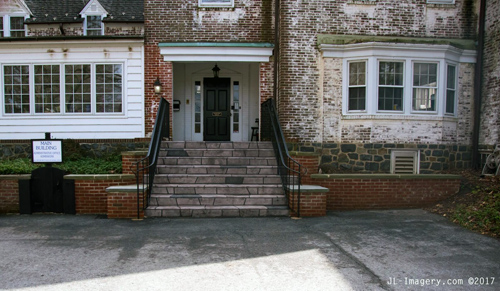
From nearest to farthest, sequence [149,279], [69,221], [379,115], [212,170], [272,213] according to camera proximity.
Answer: [149,279]
[69,221]
[272,213]
[212,170]
[379,115]

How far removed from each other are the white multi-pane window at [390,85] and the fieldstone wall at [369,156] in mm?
1153

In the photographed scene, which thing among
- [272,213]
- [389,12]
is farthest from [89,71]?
[389,12]

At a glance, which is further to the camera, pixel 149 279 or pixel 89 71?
pixel 89 71

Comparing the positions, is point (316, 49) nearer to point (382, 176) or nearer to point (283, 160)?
point (283, 160)

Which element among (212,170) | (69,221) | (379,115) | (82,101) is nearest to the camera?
(69,221)

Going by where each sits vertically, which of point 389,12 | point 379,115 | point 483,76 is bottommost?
point 379,115

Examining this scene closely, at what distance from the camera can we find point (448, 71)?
33.2 ft

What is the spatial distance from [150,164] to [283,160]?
9.32 ft

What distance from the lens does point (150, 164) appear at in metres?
7.14

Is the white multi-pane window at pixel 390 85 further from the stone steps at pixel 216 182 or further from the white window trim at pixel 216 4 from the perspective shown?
the white window trim at pixel 216 4

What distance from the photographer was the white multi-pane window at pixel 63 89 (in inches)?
406

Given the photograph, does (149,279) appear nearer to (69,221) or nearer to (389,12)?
(69,221)

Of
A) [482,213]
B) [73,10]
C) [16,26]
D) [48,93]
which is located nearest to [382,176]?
[482,213]

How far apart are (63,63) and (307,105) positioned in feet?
24.2
